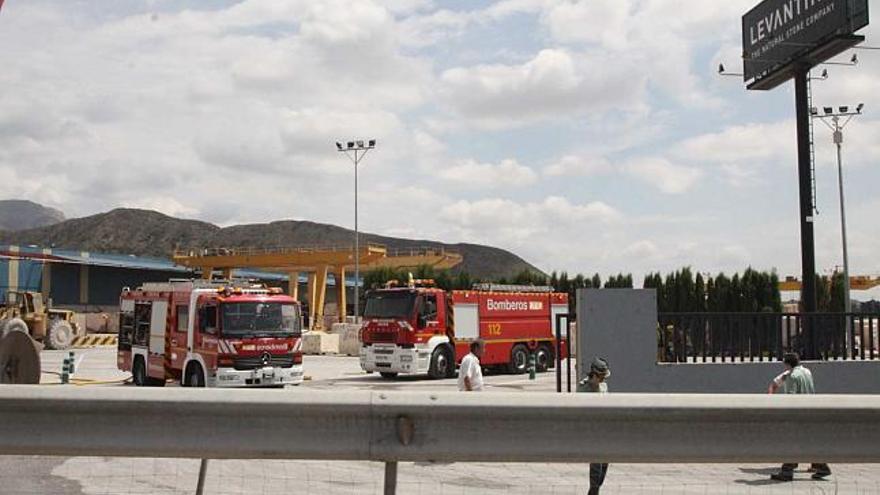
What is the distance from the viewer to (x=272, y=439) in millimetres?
3484

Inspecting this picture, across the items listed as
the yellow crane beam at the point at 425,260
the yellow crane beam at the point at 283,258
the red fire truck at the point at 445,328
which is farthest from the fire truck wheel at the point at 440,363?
the yellow crane beam at the point at 425,260

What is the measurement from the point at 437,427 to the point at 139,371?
835 inches

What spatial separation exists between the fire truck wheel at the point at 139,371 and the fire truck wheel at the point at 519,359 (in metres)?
11.7

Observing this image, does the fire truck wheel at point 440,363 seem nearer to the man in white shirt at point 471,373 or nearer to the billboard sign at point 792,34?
the billboard sign at point 792,34

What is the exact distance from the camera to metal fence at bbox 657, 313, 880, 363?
16094 millimetres

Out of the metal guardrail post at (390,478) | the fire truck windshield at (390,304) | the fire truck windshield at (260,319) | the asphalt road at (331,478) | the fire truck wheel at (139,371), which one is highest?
the fire truck windshield at (390,304)

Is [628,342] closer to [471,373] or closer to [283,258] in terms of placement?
[471,373]

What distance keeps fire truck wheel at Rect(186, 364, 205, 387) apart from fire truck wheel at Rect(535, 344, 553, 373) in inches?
511

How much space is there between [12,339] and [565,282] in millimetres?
65650

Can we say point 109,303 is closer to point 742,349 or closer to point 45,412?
point 742,349

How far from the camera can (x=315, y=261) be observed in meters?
65.0

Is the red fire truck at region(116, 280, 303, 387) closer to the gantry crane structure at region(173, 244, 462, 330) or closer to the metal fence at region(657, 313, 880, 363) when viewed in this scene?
the metal fence at region(657, 313, 880, 363)

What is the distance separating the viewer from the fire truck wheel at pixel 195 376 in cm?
2038

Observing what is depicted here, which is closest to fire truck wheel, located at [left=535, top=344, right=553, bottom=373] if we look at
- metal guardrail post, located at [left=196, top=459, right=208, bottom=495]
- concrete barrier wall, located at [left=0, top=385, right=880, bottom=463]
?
metal guardrail post, located at [left=196, top=459, right=208, bottom=495]
